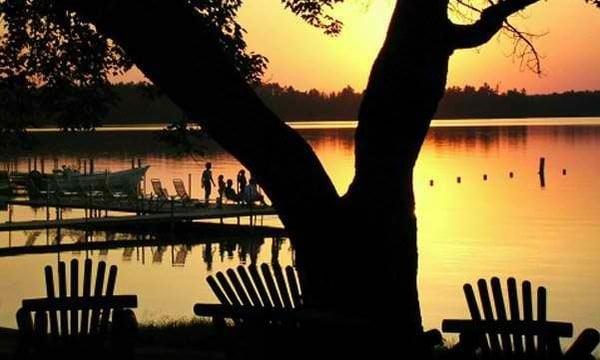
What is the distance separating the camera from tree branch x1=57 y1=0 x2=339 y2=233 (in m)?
8.12

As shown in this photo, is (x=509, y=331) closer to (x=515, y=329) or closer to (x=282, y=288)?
(x=515, y=329)

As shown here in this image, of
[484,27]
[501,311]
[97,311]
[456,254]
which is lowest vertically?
[456,254]

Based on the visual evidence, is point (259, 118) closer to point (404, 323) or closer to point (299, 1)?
point (404, 323)

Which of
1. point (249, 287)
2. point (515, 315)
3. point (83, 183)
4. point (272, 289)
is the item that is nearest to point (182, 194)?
point (83, 183)

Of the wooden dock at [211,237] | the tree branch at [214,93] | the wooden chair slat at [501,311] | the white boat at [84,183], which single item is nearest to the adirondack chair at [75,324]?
the tree branch at [214,93]

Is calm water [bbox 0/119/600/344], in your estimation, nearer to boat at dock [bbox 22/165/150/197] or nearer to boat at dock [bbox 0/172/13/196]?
boat at dock [bbox 0/172/13/196]

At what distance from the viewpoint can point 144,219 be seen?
35875 millimetres

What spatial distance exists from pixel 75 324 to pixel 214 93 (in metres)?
1.91

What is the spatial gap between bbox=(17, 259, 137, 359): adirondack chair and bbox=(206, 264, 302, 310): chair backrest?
0.61 meters

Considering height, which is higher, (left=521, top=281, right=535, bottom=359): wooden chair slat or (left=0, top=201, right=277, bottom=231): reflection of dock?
(left=521, top=281, right=535, bottom=359): wooden chair slat

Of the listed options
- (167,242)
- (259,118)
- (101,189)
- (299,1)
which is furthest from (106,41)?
(101,189)

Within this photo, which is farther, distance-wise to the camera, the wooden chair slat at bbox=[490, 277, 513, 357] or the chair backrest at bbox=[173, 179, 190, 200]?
the chair backrest at bbox=[173, 179, 190, 200]

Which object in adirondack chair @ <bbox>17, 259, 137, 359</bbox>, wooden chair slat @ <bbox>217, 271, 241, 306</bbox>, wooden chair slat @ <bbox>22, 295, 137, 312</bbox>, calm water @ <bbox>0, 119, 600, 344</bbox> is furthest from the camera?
calm water @ <bbox>0, 119, 600, 344</bbox>

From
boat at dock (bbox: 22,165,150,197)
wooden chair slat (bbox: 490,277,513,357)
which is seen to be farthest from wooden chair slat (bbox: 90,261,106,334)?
boat at dock (bbox: 22,165,150,197)
